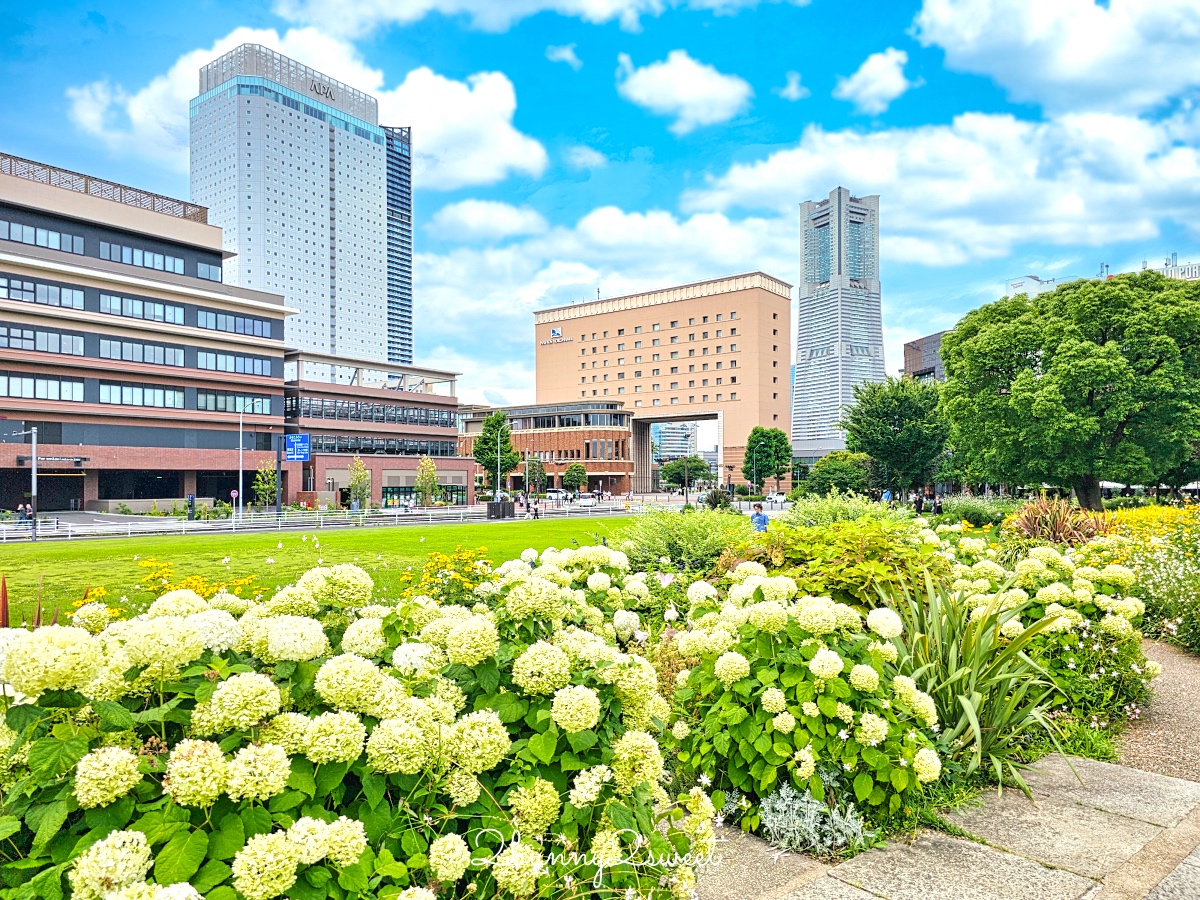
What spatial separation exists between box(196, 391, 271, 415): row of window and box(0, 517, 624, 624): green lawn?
112 feet

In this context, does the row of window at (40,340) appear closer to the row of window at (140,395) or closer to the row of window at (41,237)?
the row of window at (140,395)

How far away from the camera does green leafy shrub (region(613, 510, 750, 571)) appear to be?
11336 mm

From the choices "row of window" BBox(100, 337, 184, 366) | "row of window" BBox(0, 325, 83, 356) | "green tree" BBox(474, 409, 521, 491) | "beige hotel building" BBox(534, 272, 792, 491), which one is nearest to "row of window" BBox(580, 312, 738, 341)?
"beige hotel building" BBox(534, 272, 792, 491)

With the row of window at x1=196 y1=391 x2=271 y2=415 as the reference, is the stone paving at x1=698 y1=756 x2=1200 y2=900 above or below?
below

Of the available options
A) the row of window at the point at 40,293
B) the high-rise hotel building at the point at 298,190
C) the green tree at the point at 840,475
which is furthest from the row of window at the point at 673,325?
the row of window at the point at 40,293

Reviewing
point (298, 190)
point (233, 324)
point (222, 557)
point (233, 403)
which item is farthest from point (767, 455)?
point (298, 190)

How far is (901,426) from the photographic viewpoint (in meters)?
38.0

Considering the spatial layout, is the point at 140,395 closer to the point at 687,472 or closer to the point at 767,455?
the point at 767,455

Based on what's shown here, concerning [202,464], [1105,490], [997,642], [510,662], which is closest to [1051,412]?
[997,642]

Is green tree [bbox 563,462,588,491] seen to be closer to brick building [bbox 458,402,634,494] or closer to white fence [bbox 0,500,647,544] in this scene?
brick building [bbox 458,402,634,494]

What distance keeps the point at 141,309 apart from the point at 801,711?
63931mm

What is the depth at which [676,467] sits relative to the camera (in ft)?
372

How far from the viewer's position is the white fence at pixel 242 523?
32406 millimetres

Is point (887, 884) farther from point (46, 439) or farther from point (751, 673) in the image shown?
point (46, 439)
